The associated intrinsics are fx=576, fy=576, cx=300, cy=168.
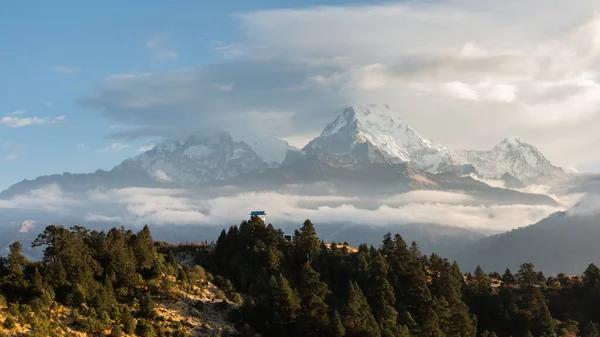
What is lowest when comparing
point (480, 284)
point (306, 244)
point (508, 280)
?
point (480, 284)

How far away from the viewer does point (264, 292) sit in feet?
398

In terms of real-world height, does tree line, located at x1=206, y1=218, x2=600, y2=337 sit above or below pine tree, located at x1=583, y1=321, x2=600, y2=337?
above

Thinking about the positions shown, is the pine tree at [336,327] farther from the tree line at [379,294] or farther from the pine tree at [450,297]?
the pine tree at [450,297]

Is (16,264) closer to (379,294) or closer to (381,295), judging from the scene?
(381,295)

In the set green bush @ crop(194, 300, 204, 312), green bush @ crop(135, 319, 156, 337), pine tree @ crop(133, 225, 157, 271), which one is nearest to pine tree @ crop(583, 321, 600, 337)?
green bush @ crop(194, 300, 204, 312)

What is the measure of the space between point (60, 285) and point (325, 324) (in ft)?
151

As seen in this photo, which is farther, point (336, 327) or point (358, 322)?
point (358, 322)

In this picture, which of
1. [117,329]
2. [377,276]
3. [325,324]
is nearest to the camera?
[117,329]

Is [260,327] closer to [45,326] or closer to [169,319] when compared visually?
[169,319]

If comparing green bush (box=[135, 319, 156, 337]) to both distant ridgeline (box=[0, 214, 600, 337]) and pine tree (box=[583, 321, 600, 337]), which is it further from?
pine tree (box=[583, 321, 600, 337])

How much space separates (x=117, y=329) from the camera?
86.8 metres

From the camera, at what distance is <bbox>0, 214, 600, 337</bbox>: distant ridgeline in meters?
90.4

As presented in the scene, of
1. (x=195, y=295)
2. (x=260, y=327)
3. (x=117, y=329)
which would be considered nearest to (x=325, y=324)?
(x=260, y=327)

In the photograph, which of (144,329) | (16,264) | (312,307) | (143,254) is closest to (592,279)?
(312,307)
